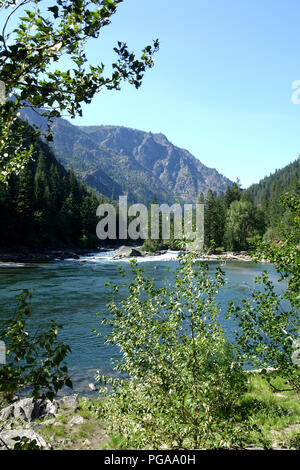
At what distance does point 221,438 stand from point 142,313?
233 centimetres

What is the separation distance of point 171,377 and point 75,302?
23.0 m

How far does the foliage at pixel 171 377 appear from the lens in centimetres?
502

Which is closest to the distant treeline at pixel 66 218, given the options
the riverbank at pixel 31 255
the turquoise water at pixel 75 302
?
the riverbank at pixel 31 255

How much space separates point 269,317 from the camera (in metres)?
5.83

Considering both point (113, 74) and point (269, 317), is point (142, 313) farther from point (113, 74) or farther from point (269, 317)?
point (113, 74)

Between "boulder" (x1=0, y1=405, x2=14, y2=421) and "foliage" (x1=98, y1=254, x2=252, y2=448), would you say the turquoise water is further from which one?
"boulder" (x1=0, y1=405, x2=14, y2=421)

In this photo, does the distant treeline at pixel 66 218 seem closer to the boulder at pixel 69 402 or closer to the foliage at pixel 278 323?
the boulder at pixel 69 402

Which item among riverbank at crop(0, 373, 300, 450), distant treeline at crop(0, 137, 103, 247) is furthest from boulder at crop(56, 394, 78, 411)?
distant treeline at crop(0, 137, 103, 247)

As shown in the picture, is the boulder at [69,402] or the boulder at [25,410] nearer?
the boulder at [25,410]

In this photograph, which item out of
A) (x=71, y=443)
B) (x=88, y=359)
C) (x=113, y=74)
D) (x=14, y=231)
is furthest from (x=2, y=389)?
(x=14, y=231)

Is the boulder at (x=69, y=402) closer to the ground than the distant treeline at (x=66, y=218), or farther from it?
closer to the ground

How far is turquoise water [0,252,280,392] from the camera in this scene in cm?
1525

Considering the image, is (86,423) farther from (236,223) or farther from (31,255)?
(236,223)

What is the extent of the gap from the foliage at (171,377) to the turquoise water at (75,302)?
0.81 meters
